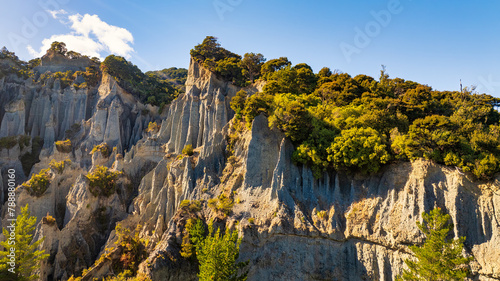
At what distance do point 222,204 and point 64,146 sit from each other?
121 feet

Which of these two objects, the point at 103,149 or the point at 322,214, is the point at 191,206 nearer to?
the point at 322,214

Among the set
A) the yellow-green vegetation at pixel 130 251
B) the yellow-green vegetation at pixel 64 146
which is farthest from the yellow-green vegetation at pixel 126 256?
the yellow-green vegetation at pixel 64 146

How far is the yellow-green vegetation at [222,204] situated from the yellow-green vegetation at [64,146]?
114 feet

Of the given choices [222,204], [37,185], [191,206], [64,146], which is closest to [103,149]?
[64,146]

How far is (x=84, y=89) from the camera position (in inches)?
2431

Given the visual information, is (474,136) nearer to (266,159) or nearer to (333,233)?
(333,233)

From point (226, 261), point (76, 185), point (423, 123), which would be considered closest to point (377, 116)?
point (423, 123)

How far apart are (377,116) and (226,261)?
19.6 metres

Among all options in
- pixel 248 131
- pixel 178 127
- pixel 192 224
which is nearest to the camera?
pixel 192 224

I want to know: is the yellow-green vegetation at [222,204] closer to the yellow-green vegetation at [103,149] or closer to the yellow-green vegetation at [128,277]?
the yellow-green vegetation at [128,277]

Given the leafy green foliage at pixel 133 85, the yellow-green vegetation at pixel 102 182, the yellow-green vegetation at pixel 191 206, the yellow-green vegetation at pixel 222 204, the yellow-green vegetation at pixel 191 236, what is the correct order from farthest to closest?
1. the leafy green foliage at pixel 133 85
2. the yellow-green vegetation at pixel 102 182
3. the yellow-green vegetation at pixel 191 206
4. the yellow-green vegetation at pixel 222 204
5. the yellow-green vegetation at pixel 191 236

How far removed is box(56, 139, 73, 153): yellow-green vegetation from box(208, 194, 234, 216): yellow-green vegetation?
3489 cm

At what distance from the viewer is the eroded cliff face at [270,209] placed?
22.5 m

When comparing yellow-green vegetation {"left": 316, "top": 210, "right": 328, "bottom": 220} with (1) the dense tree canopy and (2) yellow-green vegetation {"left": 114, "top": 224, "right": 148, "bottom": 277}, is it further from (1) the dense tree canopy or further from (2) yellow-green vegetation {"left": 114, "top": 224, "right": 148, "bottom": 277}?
(2) yellow-green vegetation {"left": 114, "top": 224, "right": 148, "bottom": 277}
